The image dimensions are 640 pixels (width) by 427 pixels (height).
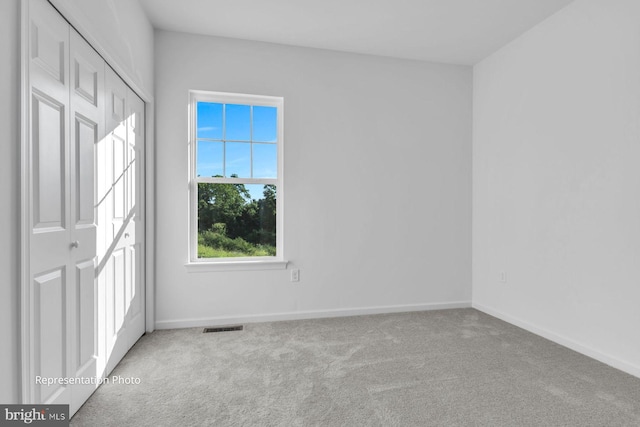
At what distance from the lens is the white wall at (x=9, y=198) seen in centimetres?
124

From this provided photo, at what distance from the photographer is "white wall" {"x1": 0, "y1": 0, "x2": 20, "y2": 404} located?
124 centimetres

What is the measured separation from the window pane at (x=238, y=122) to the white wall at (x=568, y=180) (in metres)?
2.62

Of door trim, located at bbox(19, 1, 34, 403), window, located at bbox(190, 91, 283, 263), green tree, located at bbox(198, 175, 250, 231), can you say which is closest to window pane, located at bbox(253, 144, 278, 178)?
window, located at bbox(190, 91, 283, 263)

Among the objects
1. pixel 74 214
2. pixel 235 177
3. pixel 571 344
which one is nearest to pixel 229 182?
pixel 235 177

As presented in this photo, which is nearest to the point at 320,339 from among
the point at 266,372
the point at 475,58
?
the point at 266,372

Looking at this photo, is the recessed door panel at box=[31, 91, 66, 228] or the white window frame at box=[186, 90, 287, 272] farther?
the white window frame at box=[186, 90, 287, 272]

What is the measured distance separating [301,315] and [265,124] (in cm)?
204

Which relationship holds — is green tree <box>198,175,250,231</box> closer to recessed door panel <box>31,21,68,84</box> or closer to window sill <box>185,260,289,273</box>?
window sill <box>185,260,289,273</box>

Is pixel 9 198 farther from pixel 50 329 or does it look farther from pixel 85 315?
pixel 85 315

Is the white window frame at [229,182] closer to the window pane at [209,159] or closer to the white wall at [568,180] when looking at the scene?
the window pane at [209,159]

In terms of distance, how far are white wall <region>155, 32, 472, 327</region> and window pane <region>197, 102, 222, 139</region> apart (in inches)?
7.7

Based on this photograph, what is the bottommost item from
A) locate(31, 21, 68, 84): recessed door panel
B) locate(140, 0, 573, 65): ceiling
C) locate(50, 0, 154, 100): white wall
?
locate(31, 21, 68, 84): recessed door panel

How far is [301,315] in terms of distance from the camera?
3426mm

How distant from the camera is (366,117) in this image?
3570 millimetres
